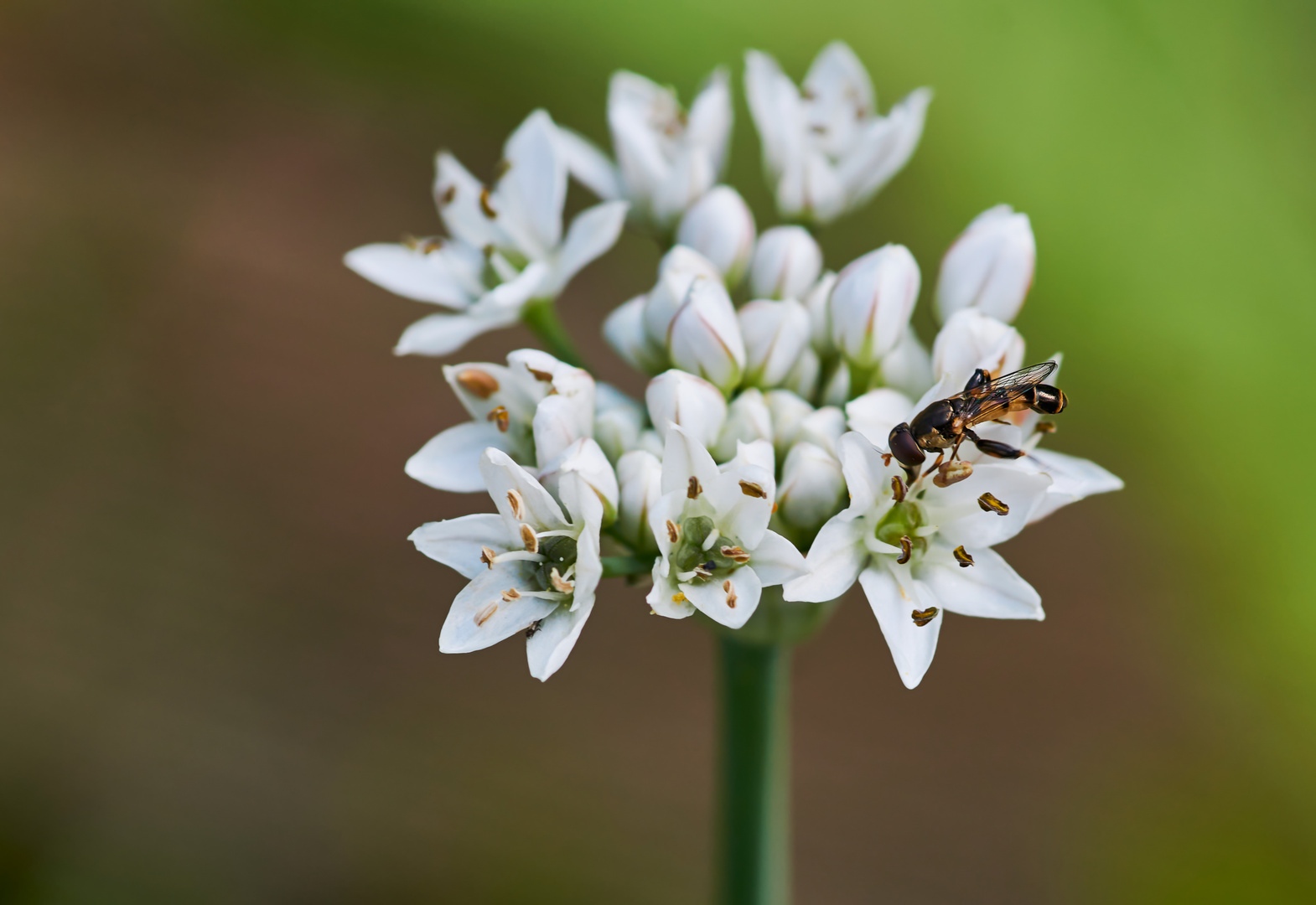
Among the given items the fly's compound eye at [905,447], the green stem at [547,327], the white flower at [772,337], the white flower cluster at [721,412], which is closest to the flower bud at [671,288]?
the white flower cluster at [721,412]

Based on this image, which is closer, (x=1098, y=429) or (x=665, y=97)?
(x=665, y=97)

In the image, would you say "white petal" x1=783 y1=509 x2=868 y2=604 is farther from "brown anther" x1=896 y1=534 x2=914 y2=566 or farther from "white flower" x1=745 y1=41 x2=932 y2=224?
"white flower" x1=745 y1=41 x2=932 y2=224

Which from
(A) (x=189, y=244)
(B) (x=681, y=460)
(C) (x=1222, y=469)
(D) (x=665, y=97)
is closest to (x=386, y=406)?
(A) (x=189, y=244)

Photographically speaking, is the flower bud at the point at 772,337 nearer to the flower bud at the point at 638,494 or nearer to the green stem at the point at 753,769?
the flower bud at the point at 638,494

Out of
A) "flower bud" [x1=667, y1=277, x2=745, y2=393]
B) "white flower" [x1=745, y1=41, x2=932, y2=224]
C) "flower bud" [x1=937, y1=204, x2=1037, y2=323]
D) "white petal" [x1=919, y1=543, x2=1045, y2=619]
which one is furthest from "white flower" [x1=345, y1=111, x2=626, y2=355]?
"white petal" [x1=919, y1=543, x2=1045, y2=619]

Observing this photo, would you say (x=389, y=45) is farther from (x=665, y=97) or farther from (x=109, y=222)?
(x=665, y=97)
